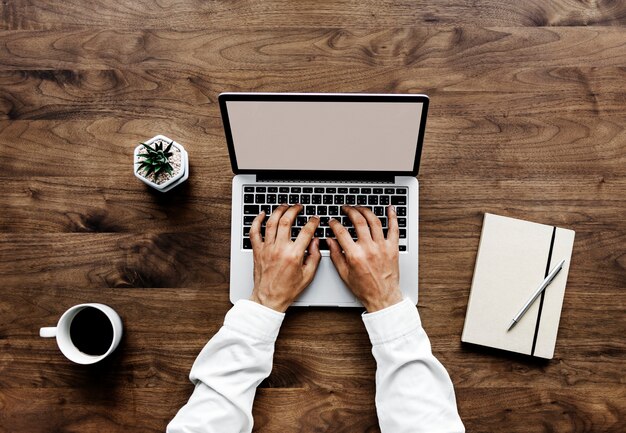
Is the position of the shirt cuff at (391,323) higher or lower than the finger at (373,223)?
lower

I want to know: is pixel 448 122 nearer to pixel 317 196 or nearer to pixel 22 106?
pixel 317 196

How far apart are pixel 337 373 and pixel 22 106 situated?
2.65ft

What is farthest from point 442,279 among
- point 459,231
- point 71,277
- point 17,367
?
point 17,367

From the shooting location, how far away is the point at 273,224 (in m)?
0.91

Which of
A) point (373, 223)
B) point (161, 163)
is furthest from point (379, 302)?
point (161, 163)

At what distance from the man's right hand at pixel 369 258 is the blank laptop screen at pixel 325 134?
98mm

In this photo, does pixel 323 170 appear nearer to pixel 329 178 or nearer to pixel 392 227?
pixel 329 178

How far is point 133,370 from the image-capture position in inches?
36.1

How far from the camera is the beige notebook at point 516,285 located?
0.90 m

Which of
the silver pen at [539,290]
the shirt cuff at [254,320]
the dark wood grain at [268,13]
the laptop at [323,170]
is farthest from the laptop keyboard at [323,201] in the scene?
the dark wood grain at [268,13]

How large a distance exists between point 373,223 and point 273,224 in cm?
18

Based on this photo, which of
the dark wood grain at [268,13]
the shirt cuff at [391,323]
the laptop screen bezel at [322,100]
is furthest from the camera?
the dark wood grain at [268,13]

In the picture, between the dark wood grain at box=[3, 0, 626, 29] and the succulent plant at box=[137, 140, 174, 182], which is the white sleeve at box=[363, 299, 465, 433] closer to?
the succulent plant at box=[137, 140, 174, 182]

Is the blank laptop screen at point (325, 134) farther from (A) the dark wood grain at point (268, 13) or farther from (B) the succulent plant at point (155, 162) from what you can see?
(A) the dark wood grain at point (268, 13)
